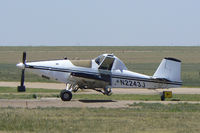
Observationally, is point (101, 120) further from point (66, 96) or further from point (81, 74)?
point (81, 74)

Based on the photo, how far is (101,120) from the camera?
15.5m

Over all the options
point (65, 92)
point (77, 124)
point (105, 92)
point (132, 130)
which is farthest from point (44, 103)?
point (132, 130)

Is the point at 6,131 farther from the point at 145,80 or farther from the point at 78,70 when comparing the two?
the point at 145,80

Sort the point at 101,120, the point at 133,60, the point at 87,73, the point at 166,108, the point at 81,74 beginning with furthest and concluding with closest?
the point at 133,60
the point at 87,73
the point at 81,74
the point at 166,108
the point at 101,120

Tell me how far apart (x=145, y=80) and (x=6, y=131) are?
11.7 m

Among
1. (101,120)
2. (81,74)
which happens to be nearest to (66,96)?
(81,74)

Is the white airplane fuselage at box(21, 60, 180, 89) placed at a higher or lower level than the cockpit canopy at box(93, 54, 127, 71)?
lower

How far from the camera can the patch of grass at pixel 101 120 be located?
45.0 feet

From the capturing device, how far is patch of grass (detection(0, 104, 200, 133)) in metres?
13.7

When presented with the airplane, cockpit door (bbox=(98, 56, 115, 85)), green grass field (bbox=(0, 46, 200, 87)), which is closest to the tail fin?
the airplane

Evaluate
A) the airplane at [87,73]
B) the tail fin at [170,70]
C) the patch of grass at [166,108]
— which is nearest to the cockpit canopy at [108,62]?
the airplane at [87,73]

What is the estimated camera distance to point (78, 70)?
23.1 metres

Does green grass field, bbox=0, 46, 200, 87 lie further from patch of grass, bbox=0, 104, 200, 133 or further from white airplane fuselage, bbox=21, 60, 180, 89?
patch of grass, bbox=0, 104, 200, 133

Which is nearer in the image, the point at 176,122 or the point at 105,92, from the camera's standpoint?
the point at 176,122
